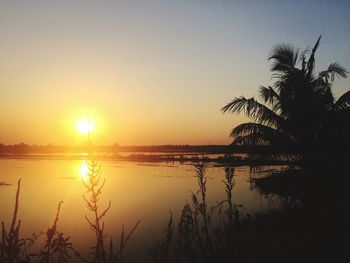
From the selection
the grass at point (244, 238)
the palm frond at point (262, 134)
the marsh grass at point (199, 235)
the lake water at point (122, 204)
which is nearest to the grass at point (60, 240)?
the grass at point (244, 238)

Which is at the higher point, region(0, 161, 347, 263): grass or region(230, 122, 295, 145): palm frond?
region(230, 122, 295, 145): palm frond

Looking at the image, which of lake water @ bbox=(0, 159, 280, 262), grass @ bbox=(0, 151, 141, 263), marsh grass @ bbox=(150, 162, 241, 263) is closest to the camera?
grass @ bbox=(0, 151, 141, 263)

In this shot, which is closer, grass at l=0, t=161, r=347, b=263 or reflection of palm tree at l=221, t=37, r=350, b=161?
grass at l=0, t=161, r=347, b=263

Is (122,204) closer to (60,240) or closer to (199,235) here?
(199,235)

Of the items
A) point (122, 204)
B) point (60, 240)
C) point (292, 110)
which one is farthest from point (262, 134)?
point (60, 240)

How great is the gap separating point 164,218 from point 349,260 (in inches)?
376

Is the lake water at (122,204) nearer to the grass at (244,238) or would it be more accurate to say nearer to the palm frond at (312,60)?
the grass at (244,238)

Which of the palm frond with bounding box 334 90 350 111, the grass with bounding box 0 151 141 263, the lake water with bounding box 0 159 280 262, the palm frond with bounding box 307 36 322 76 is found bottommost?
the lake water with bounding box 0 159 280 262

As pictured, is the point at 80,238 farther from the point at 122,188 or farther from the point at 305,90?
the point at 122,188

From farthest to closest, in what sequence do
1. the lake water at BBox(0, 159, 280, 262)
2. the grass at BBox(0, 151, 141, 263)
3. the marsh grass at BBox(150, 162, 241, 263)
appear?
the lake water at BBox(0, 159, 280, 262), the marsh grass at BBox(150, 162, 241, 263), the grass at BBox(0, 151, 141, 263)

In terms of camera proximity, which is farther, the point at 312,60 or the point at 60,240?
the point at 312,60

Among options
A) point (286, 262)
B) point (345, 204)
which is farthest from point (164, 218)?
point (286, 262)

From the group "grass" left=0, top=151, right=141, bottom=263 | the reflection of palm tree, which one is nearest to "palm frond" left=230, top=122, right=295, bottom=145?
the reflection of palm tree

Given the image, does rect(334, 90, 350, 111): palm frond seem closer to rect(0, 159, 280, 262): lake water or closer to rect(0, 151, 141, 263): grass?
rect(0, 159, 280, 262): lake water
